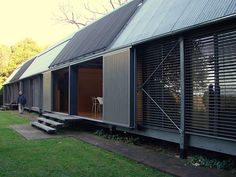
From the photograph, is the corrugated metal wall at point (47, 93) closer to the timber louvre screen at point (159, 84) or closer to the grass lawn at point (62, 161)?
the grass lawn at point (62, 161)

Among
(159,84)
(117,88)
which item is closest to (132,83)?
(117,88)

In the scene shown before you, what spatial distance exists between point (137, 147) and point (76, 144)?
70.2 inches

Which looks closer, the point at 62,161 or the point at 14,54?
the point at 62,161

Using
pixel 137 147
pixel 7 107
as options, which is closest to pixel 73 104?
pixel 137 147

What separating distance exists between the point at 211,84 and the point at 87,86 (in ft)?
40.6

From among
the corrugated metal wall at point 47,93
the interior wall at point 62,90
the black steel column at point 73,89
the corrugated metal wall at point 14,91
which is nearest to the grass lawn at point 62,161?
the black steel column at point 73,89

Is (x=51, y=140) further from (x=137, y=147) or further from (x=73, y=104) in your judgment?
(x=73, y=104)

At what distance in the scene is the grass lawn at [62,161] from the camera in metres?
6.54

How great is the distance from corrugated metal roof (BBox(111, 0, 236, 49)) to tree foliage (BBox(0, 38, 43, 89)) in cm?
3732

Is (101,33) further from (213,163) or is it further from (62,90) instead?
(213,163)

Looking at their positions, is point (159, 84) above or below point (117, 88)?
above

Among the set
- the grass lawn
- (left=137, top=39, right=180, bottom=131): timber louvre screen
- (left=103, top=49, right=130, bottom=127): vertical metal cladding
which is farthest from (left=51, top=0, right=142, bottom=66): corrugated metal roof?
the grass lawn

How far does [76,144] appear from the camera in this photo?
1004cm

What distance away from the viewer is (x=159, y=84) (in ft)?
29.3
